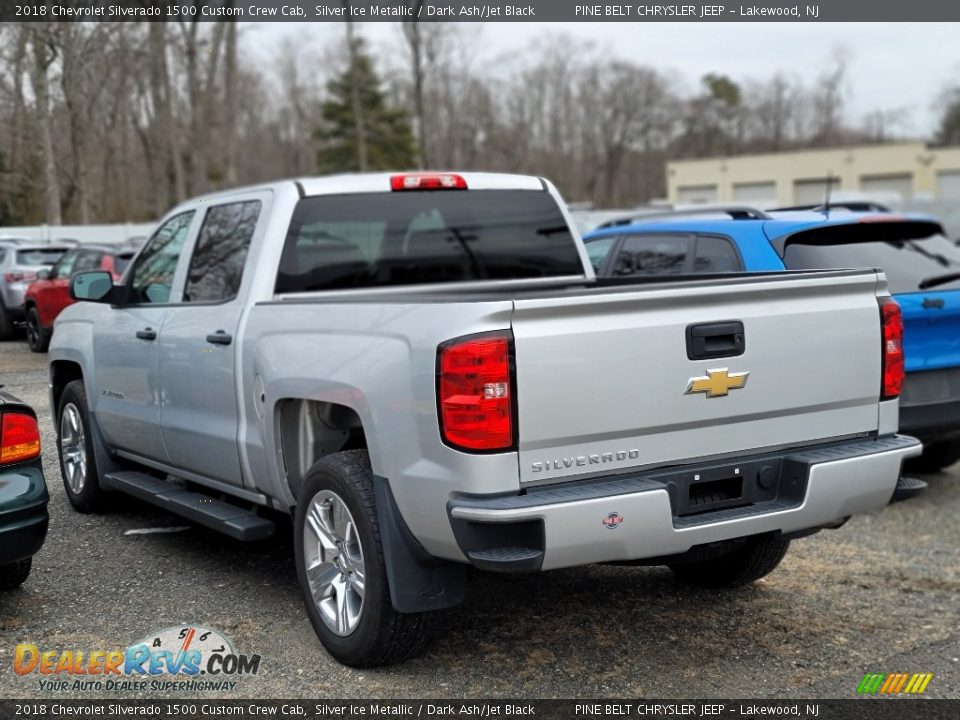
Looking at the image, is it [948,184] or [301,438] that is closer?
[301,438]

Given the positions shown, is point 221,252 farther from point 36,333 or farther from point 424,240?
point 36,333

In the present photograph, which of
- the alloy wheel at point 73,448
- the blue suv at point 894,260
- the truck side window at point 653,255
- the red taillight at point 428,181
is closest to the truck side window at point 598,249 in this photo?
the truck side window at point 653,255

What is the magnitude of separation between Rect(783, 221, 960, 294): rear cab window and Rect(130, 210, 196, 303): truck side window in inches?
143

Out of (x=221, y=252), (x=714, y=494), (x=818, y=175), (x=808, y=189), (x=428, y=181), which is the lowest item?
(x=808, y=189)

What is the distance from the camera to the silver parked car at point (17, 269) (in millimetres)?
15766

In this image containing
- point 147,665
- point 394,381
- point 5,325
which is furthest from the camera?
point 5,325

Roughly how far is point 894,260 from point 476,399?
430 centimetres

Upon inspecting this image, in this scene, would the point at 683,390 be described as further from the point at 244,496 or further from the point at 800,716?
the point at 244,496

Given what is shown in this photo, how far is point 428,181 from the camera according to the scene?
544cm

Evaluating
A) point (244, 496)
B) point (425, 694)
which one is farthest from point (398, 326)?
point (244, 496)

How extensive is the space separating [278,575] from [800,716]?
2772 mm

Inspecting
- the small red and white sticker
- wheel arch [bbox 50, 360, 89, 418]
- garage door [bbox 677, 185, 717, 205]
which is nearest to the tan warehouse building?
garage door [bbox 677, 185, 717, 205]

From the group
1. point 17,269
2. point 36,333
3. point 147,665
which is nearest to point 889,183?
point 17,269

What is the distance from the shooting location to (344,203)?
17.1ft
